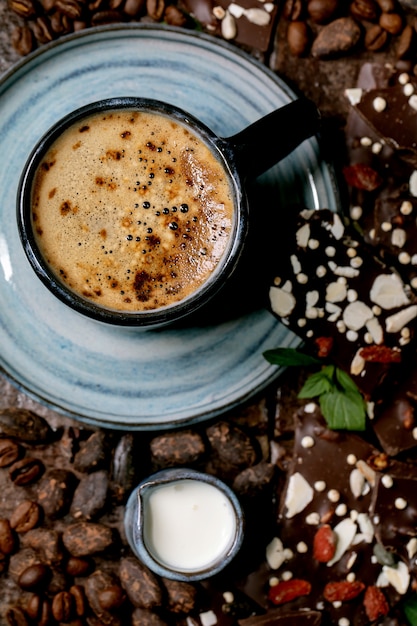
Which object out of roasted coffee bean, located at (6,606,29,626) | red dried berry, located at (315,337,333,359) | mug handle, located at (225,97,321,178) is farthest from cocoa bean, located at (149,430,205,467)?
mug handle, located at (225,97,321,178)

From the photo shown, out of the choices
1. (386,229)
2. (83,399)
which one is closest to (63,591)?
(83,399)

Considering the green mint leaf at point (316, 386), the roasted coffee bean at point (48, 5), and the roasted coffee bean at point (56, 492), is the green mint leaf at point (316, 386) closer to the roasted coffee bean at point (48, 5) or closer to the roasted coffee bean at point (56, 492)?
the roasted coffee bean at point (56, 492)

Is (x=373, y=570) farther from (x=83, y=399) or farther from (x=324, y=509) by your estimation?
(x=83, y=399)

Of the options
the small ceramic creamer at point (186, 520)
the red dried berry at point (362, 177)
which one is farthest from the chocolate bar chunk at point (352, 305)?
the small ceramic creamer at point (186, 520)

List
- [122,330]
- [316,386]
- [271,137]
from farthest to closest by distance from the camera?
[316,386], [122,330], [271,137]

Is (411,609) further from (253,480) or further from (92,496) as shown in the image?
(92,496)

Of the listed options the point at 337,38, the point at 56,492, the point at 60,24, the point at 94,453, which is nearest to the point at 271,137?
the point at 337,38
